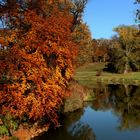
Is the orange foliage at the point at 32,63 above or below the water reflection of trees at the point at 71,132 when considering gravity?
A: above

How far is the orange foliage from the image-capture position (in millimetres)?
27859

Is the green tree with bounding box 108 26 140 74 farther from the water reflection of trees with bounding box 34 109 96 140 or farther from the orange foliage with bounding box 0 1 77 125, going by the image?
the orange foliage with bounding box 0 1 77 125

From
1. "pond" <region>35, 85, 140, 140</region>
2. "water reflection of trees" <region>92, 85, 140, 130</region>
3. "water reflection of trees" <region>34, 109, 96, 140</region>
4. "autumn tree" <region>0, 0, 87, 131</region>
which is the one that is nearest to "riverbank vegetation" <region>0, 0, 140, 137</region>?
"autumn tree" <region>0, 0, 87, 131</region>

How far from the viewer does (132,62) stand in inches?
4063

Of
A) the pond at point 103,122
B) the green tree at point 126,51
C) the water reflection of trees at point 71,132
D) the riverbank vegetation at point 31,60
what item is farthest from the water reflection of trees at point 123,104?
the green tree at point 126,51

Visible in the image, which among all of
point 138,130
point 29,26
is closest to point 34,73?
point 29,26

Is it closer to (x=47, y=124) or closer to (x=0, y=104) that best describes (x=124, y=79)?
(x=47, y=124)

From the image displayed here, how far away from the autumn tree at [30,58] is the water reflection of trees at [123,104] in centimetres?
958

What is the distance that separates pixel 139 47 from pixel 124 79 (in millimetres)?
22513

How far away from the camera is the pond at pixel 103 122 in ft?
105

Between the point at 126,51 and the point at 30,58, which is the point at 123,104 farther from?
the point at 126,51

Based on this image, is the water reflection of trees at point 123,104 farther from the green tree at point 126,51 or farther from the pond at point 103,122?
the green tree at point 126,51

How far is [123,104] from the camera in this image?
167ft

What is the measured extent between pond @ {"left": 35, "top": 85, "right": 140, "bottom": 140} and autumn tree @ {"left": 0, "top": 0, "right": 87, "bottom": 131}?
148 inches
